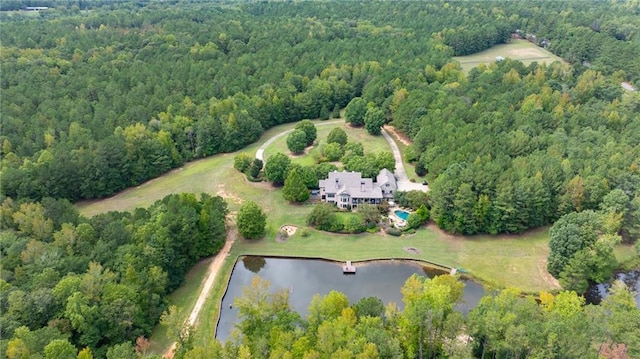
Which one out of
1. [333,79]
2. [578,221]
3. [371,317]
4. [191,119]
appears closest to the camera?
[371,317]

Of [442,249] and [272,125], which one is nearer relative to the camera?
[442,249]

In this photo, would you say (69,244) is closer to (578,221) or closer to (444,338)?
(444,338)

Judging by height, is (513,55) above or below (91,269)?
below

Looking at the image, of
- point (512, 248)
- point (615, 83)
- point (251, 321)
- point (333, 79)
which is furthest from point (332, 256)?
point (615, 83)

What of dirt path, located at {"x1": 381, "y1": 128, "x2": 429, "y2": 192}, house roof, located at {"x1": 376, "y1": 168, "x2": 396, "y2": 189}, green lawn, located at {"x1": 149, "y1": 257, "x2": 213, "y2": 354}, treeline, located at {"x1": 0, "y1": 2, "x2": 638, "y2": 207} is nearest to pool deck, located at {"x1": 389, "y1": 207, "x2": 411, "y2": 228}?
house roof, located at {"x1": 376, "y1": 168, "x2": 396, "y2": 189}

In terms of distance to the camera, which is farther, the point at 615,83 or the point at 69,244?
the point at 615,83

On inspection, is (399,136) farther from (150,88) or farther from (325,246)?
(150,88)

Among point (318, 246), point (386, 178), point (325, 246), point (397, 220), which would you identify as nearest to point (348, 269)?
point (325, 246)
